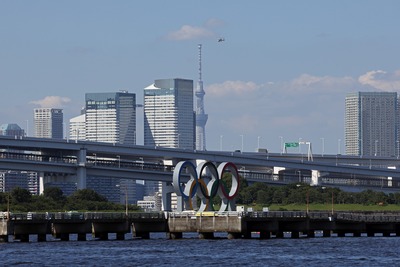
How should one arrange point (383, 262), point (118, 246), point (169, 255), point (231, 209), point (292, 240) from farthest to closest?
point (231, 209) < point (292, 240) < point (118, 246) < point (169, 255) < point (383, 262)

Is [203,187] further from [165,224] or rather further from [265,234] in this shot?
[265,234]

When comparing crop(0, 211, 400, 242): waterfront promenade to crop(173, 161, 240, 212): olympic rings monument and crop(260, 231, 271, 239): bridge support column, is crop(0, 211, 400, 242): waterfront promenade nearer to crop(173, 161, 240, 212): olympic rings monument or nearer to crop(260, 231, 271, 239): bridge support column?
crop(260, 231, 271, 239): bridge support column

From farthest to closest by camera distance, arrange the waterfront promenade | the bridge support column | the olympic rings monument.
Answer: the olympic rings monument → the bridge support column → the waterfront promenade

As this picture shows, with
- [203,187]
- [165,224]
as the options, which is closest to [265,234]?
[165,224]

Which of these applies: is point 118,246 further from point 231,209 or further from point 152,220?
point 231,209

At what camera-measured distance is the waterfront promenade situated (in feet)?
472

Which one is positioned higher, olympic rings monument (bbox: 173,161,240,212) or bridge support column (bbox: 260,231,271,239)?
→ olympic rings monument (bbox: 173,161,240,212)

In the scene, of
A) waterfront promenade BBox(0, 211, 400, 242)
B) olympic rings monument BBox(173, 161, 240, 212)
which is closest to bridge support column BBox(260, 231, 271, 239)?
waterfront promenade BBox(0, 211, 400, 242)

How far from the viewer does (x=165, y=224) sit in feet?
493

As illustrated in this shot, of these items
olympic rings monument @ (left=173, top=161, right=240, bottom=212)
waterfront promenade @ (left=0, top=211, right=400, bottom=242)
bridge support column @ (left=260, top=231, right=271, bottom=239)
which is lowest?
bridge support column @ (left=260, top=231, right=271, bottom=239)

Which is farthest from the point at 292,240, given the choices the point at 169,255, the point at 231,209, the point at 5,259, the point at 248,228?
the point at 5,259

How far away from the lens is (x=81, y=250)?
129 m

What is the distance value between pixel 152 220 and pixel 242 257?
33903 mm

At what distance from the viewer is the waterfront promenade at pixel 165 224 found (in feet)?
472
